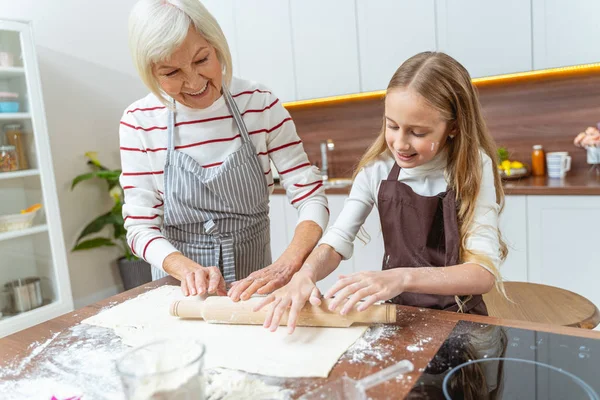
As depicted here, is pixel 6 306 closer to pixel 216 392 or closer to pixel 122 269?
pixel 122 269

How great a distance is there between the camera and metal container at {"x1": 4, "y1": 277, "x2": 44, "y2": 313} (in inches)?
105

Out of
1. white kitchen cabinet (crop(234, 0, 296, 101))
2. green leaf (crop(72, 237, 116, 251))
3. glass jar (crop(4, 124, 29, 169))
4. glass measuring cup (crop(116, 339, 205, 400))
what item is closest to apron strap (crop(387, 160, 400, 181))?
glass measuring cup (crop(116, 339, 205, 400))

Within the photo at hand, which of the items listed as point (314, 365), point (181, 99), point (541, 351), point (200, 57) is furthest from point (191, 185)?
point (541, 351)

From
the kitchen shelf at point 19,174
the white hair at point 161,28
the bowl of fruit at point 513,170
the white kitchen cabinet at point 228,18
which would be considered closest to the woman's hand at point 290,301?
the white hair at point 161,28

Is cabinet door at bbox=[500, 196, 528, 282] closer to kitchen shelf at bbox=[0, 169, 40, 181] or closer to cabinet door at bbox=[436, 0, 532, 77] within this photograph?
cabinet door at bbox=[436, 0, 532, 77]

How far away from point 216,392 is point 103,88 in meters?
3.04

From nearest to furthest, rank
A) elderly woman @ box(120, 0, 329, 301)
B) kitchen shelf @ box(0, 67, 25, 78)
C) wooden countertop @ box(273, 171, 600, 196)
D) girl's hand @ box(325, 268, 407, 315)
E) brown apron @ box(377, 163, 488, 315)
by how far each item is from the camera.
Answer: girl's hand @ box(325, 268, 407, 315) < brown apron @ box(377, 163, 488, 315) < elderly woman @ box(120, 0, 329, 301) < wooden countertop @ box(273, 171, 600, 196) < kitchen shelf @ box(0, 67, 25, 78)

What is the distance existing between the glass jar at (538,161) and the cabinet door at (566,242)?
0.42 meters

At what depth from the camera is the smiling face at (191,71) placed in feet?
3.56

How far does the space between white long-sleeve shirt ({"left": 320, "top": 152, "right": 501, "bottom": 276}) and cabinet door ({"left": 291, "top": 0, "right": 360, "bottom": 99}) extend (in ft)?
5.44

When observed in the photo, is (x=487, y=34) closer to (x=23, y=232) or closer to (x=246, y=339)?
(x=246, y=339)

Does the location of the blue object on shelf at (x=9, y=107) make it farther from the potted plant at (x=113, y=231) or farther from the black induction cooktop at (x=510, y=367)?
the black induction cooktop at (x=510, y=367)

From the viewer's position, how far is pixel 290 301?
877mm

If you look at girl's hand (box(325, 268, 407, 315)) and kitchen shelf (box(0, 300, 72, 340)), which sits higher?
girl's hand (box(325, 268, 407, 315))
